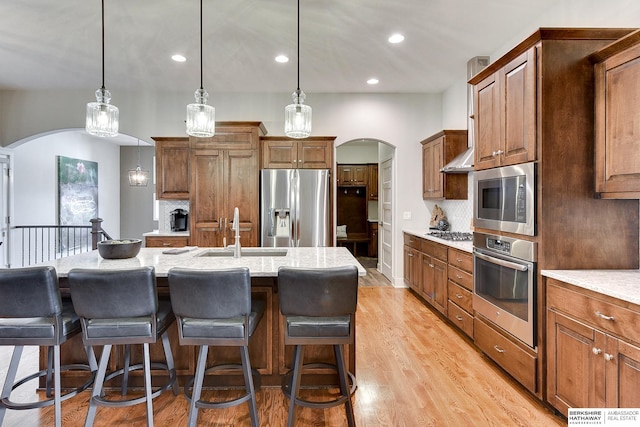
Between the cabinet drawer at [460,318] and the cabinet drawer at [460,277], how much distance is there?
0.83ft

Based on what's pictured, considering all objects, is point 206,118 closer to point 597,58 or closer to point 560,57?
point 560,57

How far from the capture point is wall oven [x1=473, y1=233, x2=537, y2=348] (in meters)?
2.31

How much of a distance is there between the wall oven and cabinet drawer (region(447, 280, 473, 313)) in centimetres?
25

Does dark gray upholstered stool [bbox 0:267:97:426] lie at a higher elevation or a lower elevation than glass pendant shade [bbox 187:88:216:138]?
lower

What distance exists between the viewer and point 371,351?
10.4 ft

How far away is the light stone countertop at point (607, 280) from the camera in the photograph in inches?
66.4

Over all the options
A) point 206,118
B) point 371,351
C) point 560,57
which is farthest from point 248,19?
point 371,351

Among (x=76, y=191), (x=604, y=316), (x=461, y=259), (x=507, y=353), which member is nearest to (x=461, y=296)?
(x=461, y=259)

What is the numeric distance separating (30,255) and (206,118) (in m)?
6.08

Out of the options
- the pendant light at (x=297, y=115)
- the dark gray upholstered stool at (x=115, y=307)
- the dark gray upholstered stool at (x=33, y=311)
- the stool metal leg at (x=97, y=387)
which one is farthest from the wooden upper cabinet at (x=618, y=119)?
the dark gray upholstered stool at (x=33, y=311)

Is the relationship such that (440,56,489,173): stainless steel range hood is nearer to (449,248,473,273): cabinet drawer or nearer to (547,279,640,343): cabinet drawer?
(449,248,473,273): cabinet drawer

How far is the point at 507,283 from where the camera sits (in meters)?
2.55

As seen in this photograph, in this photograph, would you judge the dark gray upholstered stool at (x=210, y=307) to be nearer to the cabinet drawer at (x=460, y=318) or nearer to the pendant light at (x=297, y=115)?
the pendant light at (x=297, y=115)

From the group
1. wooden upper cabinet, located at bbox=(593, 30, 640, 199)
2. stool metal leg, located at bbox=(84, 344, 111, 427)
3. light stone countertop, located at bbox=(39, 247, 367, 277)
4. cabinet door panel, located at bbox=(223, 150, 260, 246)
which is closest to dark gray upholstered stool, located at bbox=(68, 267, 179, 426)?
stool metal leg, located at bbox=(84, 344, 111, 427)
